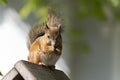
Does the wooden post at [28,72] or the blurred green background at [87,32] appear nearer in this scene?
the wooden post at [28,72]

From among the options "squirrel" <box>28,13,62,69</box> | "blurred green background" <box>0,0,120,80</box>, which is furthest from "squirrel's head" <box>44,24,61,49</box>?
"blurred green background" <box>0,0,120,80</box>

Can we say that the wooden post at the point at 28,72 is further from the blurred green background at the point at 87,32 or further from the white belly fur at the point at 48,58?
the blurred green background at the point at 87,32

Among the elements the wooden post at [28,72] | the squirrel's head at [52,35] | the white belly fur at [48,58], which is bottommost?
the wooden post at [28,72]

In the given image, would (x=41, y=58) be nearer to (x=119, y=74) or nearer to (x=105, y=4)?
(x=105, y=4)

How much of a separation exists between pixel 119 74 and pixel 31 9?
0.55 metres

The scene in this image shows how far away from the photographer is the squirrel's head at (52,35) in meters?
1.30

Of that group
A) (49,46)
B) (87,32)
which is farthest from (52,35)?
(87,32)

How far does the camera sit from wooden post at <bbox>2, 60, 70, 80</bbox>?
1213 millimetres

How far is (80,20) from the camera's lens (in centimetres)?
201

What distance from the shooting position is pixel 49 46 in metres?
1.31

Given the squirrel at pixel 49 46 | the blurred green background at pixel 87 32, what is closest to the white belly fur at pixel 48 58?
the squirrel at pixel 49 46

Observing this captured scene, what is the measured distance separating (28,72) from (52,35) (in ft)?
0.48

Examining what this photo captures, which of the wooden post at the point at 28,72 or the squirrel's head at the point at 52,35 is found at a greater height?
the squirrel's head at the point at 52,35

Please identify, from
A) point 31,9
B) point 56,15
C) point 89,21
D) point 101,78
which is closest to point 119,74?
point 101,78
